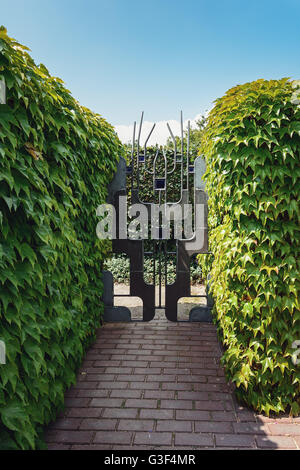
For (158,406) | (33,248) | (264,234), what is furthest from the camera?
(158,406)

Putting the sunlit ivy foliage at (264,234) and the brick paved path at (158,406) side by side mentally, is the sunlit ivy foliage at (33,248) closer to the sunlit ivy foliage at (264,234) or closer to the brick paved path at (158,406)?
the brick paved path at (158,406)

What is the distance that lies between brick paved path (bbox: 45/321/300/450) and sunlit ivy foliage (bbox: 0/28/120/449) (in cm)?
36

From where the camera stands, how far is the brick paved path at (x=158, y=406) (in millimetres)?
2373

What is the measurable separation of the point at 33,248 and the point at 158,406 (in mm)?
1779

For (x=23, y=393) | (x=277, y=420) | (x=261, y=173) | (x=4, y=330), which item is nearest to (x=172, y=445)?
(x=277, y=420)

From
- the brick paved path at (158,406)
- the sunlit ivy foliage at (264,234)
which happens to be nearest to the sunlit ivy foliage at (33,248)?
the brick paved path at (158,406)

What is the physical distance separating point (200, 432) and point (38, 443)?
1181mm

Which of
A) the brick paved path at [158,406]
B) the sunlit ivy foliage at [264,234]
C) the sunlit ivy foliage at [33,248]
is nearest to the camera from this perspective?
the sunlit ivy foliage at [33,248]

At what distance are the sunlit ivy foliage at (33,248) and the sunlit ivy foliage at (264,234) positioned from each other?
4.56 feet

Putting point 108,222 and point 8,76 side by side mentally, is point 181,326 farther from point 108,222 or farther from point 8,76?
point 8,76

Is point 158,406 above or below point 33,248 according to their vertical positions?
below

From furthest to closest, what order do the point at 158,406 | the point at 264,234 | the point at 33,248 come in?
the point at 158,406
the point at 264,234
the point at 33,248

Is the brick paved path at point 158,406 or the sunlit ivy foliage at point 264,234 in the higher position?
the sunlit ivy foliage at point 264,234

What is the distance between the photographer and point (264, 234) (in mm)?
2570
